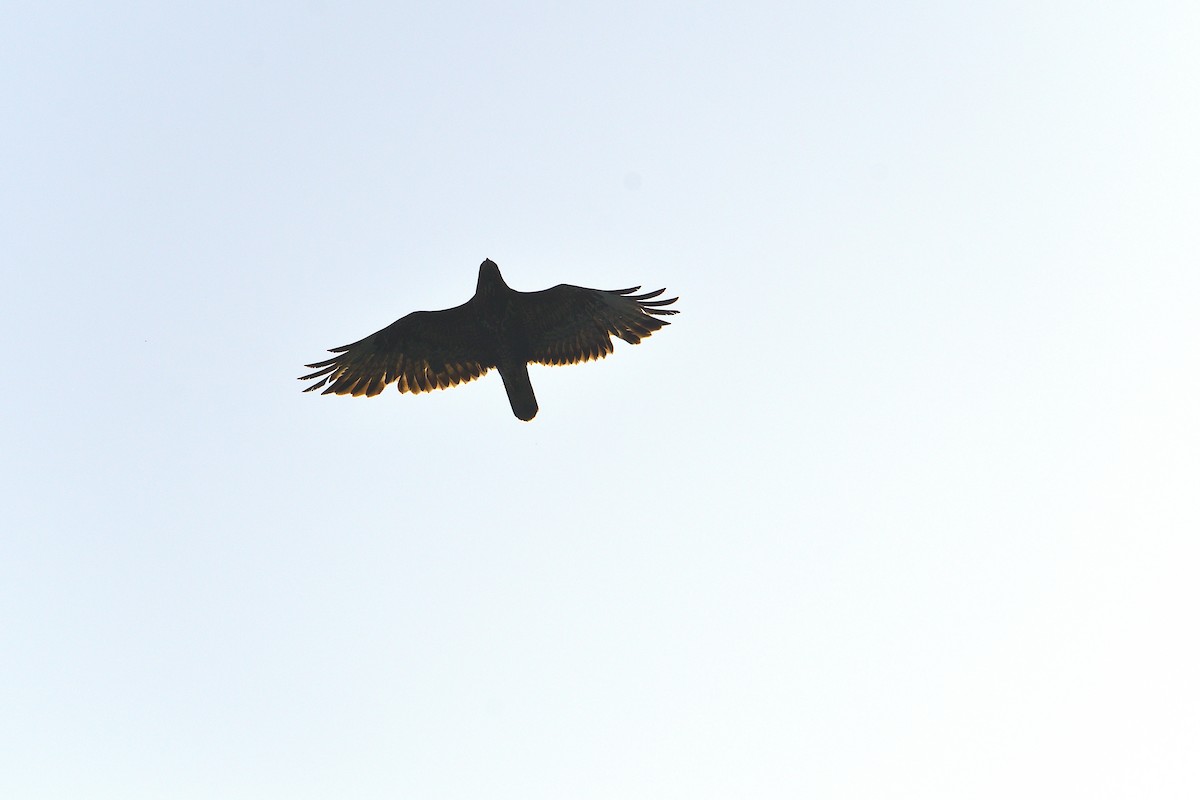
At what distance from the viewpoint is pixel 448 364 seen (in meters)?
13.1

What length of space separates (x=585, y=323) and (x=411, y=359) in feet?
7.80

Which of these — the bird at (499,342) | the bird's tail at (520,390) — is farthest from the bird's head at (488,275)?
the bird's tail at (520,390)

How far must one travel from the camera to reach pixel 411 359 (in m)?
13.1

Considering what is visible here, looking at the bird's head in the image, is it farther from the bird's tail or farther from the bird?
the bird's tail

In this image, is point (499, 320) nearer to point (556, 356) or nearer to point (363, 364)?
point (556, 356)

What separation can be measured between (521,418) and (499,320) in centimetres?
129

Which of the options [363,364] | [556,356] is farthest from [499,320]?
[363,364]

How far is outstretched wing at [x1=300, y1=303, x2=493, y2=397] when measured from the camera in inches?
499

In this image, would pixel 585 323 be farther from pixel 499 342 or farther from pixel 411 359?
pixel 411 359

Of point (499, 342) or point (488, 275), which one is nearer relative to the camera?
point (488, 275)

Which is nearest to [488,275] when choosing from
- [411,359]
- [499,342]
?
[499,342]

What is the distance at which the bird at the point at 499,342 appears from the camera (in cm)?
1255

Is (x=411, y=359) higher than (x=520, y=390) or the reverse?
higher

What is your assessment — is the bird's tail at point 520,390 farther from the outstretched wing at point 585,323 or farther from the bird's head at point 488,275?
the bird's head at point 488,275
